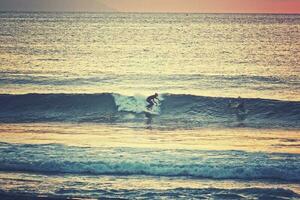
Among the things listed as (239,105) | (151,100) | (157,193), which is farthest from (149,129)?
(157,193)

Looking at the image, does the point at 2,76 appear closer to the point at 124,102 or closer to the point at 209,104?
the point at 124,102

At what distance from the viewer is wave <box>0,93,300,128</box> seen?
73.7 feet

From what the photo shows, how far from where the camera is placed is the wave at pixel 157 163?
42.6ft

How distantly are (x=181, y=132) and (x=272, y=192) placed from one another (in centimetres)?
804

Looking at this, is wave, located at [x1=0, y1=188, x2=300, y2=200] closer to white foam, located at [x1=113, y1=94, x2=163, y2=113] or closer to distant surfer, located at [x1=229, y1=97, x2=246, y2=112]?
distant surfer, located at [x1=229, y1=97, x2=246, y2=112]

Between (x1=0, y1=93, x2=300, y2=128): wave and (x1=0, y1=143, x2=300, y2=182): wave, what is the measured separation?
23.3ft

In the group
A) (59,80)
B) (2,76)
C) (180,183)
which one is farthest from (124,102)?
(180,183)

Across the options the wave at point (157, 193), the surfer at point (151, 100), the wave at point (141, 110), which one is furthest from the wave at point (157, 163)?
the surfer at point (151, 100)

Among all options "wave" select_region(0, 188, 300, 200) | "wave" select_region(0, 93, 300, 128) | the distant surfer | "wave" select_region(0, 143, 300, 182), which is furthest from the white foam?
"wave" select_region(0, 188, 300, 200)

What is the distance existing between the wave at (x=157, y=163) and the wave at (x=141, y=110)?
7.10 metres

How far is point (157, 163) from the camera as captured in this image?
13469 millimetres

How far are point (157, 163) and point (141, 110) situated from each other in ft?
35.0

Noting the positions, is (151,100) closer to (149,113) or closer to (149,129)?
(149,113)

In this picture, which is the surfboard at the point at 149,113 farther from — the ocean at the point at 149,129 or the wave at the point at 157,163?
the wave at the point at 157,163
